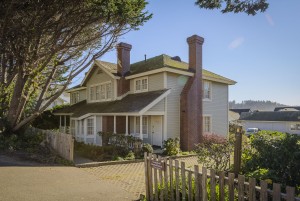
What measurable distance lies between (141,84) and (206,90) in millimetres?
5976

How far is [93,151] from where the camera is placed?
56.5ft

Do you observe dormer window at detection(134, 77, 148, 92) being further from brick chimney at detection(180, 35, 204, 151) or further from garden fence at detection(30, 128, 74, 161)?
garden fence at detection(30, 128, 74, 161)

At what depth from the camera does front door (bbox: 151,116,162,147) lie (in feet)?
70.3

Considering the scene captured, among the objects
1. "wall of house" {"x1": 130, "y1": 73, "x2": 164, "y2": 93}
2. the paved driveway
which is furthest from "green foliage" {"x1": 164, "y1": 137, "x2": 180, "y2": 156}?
A: the paved driveway

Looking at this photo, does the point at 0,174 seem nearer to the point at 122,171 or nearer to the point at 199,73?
the point at 122,171

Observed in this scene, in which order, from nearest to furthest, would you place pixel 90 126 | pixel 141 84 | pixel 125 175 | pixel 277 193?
pixel 277 193 < pixel 125 175 < pixel 141 84 < pixel 90 126

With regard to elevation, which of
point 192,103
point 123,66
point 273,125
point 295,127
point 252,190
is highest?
point 123,66

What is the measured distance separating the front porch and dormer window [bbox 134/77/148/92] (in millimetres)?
2401

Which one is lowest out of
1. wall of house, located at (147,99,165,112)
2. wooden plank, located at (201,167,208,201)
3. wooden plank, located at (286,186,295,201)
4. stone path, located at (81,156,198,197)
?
stone path, located at (81,156,198,197)

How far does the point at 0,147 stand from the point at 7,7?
29.2 feet

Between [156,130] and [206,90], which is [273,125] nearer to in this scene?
[206,90]

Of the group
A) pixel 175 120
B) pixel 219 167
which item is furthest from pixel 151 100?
pixel 219 167

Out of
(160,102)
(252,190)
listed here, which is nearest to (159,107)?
(160,102)

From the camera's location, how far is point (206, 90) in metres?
24.0
